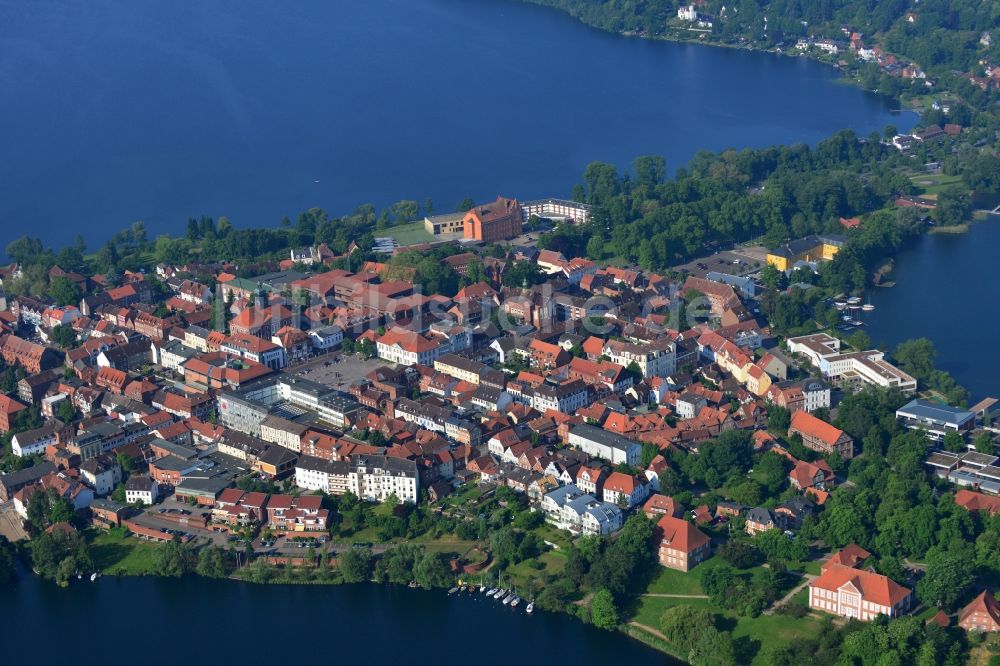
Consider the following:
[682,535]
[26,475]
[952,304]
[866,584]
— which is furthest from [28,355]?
[952,304]

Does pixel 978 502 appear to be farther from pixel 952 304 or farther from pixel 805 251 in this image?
pixel 805 251

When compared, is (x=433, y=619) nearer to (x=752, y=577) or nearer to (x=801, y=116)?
(x=752, y=577)

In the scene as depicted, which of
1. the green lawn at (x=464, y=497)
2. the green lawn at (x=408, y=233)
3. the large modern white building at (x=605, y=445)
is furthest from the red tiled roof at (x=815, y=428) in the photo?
the green lawn at (x=408, y=233)

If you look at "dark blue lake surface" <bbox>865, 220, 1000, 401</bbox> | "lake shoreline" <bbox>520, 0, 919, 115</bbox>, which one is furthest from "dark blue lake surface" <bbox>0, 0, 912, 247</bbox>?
"dark blue lake surface" <bbox>865, 220, 1000, 401</bbox>

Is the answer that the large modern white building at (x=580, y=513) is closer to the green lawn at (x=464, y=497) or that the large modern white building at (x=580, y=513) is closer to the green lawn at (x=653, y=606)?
the green lawn at (x=464, y=497)

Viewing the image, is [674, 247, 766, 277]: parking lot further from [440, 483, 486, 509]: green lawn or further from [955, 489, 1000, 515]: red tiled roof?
[955, 489, 1000, 515]: red tiled roof

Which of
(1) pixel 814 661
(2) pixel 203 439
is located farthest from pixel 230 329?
(1) pixel 814 661
